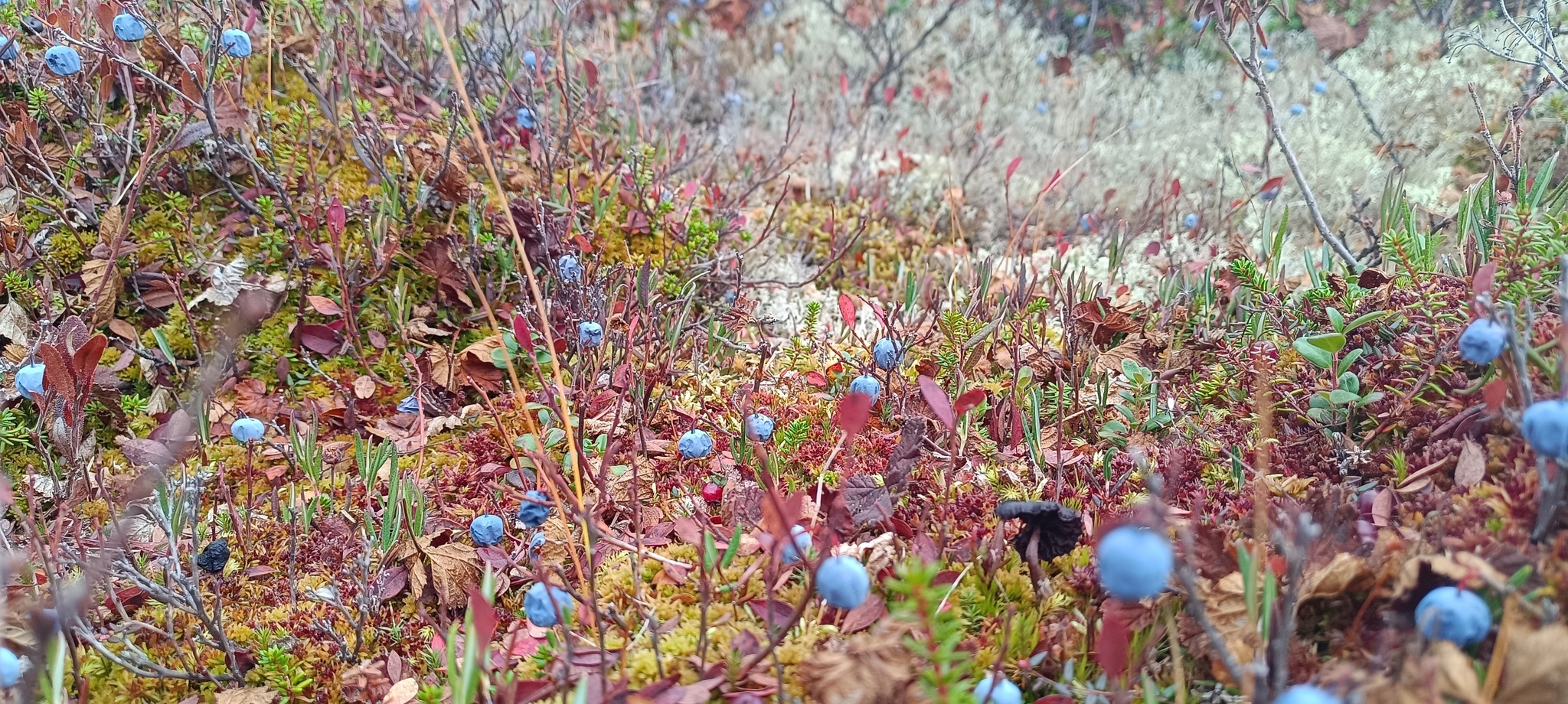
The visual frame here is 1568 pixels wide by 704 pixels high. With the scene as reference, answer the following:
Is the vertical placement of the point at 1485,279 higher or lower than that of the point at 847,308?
higher

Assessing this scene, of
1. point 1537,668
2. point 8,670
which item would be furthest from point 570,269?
point 1537,668

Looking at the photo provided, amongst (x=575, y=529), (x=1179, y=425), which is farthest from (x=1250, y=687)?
(x=575, y=529)

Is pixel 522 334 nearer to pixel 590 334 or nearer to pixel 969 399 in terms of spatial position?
pixel 590 334

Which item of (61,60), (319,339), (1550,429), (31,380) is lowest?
(319,339)

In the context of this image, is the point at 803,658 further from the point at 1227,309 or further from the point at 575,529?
the point at 1227,309

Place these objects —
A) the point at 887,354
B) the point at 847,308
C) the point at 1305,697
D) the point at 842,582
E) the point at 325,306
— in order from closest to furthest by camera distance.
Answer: the point at 1305,697 < the point at 842,582 < the point at 887,354 < the point at 847,308 < the point at 325,306

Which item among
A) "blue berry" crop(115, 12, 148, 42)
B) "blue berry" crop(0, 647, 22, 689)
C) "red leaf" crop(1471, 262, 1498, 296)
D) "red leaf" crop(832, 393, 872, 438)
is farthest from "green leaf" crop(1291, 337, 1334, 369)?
"blue berry" crop(115, 12, 148, 42)

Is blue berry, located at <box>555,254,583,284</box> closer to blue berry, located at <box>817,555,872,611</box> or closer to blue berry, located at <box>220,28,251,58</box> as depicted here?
blue berry, located at <box>220,28,251,58</box>
